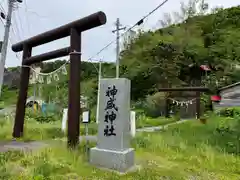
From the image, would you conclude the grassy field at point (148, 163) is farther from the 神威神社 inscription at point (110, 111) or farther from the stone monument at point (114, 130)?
the 神威神社 inscription at point (110, 111)

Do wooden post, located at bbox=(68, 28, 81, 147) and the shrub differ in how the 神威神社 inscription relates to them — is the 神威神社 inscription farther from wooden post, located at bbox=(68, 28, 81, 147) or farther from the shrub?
the shrub

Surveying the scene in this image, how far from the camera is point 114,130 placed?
5.32 m

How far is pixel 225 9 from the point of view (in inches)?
1211

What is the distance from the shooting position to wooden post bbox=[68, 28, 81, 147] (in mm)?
6340

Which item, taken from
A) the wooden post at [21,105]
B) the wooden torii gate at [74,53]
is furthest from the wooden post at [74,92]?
the wooden post at [21,105]

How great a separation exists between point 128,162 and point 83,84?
23720mm

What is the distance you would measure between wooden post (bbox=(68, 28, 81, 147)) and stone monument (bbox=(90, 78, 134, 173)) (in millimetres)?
1046

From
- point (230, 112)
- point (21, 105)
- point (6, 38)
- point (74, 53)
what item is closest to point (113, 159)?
point (74, 53)

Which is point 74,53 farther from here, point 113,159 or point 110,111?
point 113,159

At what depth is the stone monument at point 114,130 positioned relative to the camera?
5.10 meters

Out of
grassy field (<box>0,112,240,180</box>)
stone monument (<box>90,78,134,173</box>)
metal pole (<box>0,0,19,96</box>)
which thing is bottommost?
grassy field (<box>0,112,240,180</box>)

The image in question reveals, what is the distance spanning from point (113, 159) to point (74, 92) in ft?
7.34

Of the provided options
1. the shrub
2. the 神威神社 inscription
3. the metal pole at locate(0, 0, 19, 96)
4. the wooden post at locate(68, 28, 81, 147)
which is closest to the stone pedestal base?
the 神威神社 inscription

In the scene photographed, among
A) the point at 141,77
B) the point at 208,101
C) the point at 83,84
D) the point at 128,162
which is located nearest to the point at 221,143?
the point at 128,162
